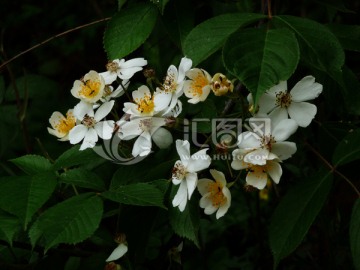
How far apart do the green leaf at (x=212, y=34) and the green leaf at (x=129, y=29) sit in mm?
213

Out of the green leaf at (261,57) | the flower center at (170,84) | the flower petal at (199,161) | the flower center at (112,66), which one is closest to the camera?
the green leaf at (261,57)

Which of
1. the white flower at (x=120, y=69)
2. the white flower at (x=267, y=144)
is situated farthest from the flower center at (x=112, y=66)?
the white flower at (x=267, y=144)

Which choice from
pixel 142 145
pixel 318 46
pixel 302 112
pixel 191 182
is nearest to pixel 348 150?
pixel 302 112

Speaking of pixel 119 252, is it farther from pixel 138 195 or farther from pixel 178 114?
pixel 178 114

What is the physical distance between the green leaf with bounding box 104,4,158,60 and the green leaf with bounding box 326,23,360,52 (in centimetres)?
46

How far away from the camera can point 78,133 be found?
1328 mm

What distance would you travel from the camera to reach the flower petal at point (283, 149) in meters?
1.11

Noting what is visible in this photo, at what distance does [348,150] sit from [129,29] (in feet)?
1.98

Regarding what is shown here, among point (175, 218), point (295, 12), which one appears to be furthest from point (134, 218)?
point (295, 12)

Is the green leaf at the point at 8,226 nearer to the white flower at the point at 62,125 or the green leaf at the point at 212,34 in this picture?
the white flower at the point at 62,125

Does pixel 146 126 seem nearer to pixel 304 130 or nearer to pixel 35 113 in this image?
pixel 304 130

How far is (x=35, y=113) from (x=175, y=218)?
1643 mm

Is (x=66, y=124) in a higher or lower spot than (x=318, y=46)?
lower

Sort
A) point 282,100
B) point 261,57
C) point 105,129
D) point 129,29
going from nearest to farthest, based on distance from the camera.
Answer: point 261,57 → point 282,100 → point 105,129 → point 129,29
